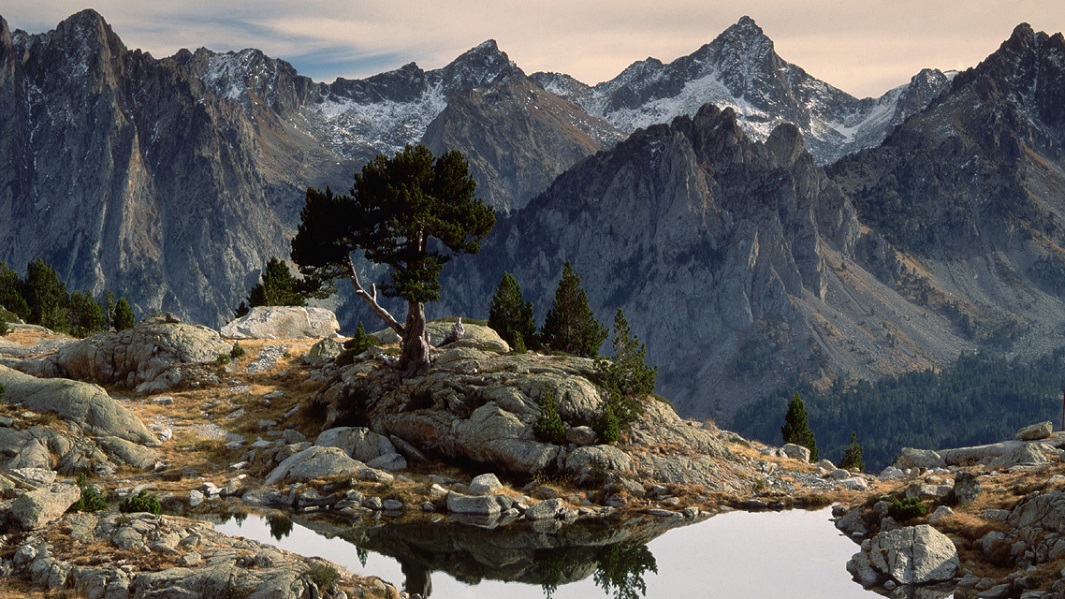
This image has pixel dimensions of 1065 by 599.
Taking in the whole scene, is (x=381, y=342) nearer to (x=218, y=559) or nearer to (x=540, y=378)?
(x=540, y=378)

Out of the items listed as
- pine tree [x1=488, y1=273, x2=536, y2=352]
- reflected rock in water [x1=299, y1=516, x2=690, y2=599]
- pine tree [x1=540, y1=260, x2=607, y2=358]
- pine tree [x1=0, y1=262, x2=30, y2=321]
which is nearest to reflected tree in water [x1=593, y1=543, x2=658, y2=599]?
reflected rock in water [x1=299, y1=516, x2=690, y2=599]

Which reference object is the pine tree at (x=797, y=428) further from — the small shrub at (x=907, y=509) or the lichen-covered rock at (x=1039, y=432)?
the small shrub at (x=907, y=509)

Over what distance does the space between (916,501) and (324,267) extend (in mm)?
34293

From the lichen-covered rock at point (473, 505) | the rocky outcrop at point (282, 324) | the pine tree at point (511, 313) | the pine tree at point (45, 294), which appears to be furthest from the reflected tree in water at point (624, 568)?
the pine tree at point (45, 294)

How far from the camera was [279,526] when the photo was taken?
39781 millimetres

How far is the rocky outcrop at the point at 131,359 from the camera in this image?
60469 millimetres

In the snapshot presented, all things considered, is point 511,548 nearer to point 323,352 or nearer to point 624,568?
point 624,568

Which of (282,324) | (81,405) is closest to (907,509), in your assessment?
(81,405)

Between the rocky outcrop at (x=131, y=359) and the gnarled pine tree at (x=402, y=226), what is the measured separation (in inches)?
526

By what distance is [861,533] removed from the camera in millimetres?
40844

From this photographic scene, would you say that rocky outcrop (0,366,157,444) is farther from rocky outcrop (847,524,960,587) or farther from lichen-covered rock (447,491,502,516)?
rocky outcrop (847,524,960,587)

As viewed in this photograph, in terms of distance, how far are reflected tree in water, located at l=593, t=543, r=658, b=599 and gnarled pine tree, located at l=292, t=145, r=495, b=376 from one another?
1926 centimetres

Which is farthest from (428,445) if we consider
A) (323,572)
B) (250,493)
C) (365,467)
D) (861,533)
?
(861,533)

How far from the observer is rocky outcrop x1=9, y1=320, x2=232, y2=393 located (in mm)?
60469
